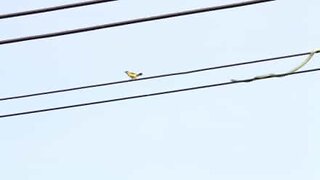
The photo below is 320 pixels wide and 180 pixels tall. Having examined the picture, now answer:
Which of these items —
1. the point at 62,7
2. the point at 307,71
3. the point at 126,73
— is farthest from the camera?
the point at 126,73

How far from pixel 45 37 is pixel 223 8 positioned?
1303 mm

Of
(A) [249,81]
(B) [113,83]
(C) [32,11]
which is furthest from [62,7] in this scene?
(A) [249,81]

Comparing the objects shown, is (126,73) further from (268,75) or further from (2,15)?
(2,15)

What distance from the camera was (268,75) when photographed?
5.73m

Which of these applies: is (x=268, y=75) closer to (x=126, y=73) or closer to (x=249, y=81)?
(x=249, y=81)

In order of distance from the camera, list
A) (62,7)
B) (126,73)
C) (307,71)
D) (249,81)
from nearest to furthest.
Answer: (62,7) < (249,81) < (307,71) < (126,73)

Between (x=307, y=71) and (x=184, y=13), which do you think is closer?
(x=184, y=13)

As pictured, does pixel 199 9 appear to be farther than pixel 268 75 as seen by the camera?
No

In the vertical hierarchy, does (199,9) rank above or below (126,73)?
below

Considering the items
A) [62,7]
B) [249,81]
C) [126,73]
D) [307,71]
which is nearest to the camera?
[62,7]

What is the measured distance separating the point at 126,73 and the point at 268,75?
2948 millimetres

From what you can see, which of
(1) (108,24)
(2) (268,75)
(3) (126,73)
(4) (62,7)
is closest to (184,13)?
(1) (108,24)

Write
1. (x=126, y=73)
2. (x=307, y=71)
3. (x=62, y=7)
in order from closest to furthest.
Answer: (x=62, y=7), (x=307, y=71), (x=126, y=73)

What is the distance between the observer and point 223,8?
4.84 meters
